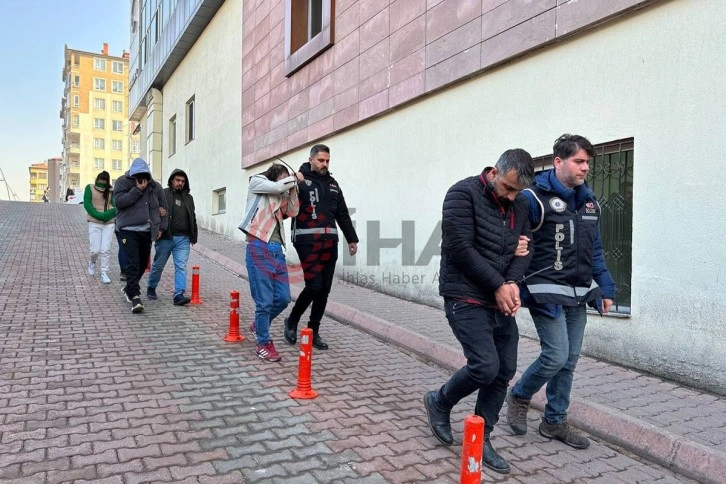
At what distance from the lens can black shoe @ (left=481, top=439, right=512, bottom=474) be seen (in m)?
3.23

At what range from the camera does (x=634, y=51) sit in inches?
200

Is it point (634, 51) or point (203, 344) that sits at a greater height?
point (634, 51)

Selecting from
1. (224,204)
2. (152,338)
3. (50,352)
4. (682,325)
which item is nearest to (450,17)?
(682,325)

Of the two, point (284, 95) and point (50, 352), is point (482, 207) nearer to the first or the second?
point (50, 352)

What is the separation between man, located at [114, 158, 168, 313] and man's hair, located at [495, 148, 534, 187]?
5.22m

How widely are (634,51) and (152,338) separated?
18.5 ft

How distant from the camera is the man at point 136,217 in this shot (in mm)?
6961

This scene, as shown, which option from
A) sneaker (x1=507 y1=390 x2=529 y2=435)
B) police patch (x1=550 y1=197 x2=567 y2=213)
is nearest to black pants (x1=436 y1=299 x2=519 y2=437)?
sneaker (x1=507 y1=390 x2=529 y2=435)

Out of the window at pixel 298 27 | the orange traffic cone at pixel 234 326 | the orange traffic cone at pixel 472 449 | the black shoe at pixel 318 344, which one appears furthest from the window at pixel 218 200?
the orange traffic cone at pixel 472 449

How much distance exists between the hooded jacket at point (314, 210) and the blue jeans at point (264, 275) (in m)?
0.33

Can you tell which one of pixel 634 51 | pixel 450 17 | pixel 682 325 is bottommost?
pixel 682 325

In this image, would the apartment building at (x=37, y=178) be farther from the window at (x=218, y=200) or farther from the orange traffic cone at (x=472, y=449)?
the orange traffic cone at (x=472, y=449)

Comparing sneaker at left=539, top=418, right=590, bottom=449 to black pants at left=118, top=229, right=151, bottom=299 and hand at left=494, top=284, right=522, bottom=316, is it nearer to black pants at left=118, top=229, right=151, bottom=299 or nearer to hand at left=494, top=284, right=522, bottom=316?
hand at left=494, top=284, right=522, bottom=316

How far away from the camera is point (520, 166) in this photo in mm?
3092
